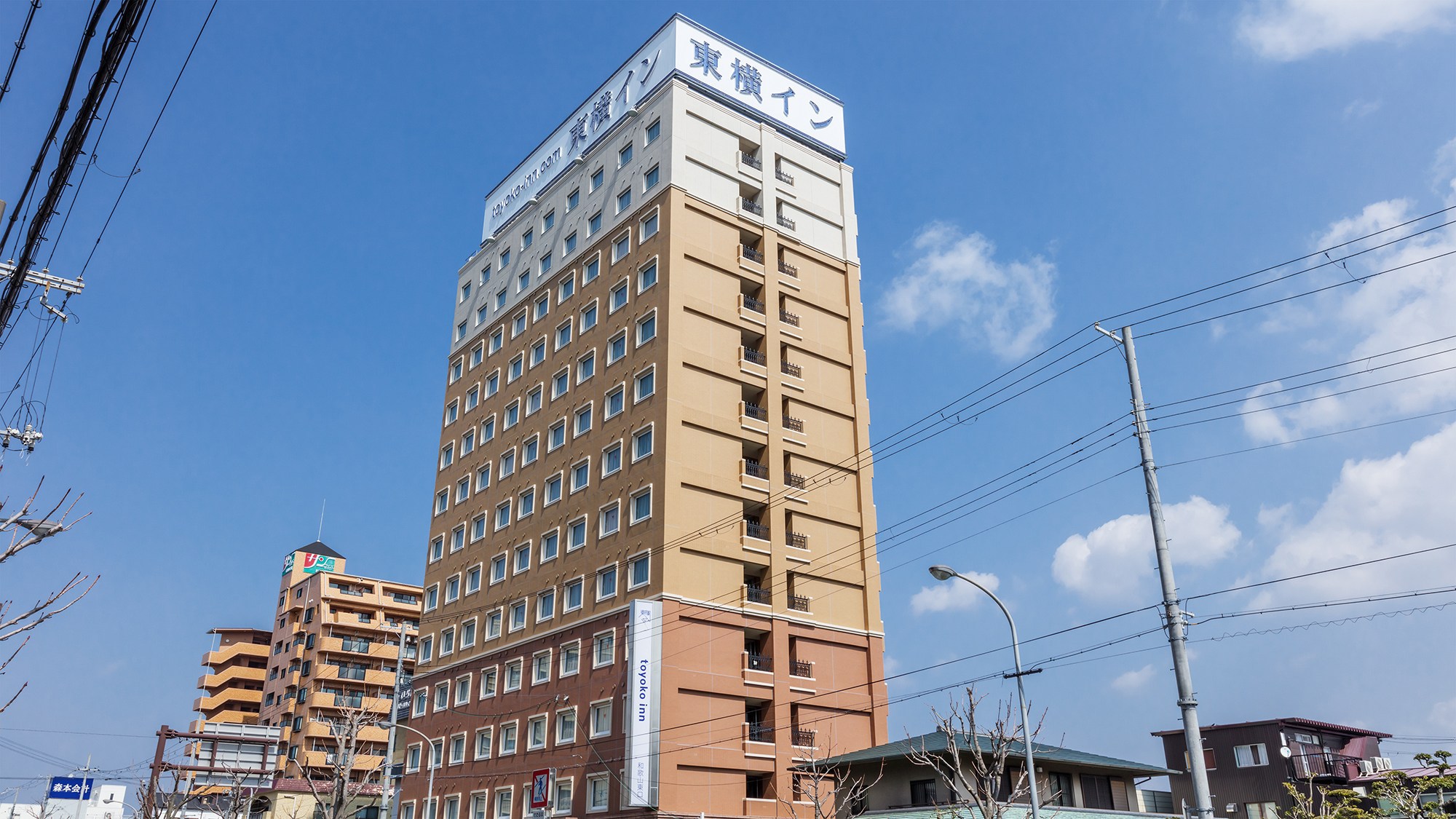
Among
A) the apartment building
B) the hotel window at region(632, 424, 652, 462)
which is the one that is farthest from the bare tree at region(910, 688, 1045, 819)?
the apartment building

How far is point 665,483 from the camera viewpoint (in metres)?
54.8

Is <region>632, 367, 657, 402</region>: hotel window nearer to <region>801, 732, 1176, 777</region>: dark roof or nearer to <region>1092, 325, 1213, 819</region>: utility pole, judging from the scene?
<region>801, 732, 1176, 777</region>: dark roof

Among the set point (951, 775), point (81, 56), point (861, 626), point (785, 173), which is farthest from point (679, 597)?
point (81, 56)

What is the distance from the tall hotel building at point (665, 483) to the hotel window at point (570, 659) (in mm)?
136

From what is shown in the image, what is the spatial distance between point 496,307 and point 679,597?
3459cm

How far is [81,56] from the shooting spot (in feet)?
33.8

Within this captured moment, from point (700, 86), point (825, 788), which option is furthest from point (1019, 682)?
point (700, 86)

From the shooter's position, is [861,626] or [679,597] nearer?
[679,597]

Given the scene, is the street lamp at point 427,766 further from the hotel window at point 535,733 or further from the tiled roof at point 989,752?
the tiled roof at point 989,752

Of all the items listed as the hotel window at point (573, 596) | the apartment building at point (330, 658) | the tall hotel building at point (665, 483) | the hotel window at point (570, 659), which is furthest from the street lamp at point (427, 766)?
the apartment building at point (330, 658)

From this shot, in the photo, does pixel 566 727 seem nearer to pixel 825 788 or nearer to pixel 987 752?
pixel 825 788

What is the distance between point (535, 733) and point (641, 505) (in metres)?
14.1

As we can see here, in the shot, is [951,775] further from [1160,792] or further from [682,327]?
[682,327]

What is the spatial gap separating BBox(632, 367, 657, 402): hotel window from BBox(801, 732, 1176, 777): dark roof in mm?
22736
